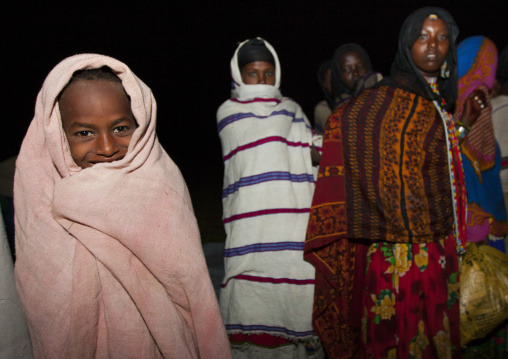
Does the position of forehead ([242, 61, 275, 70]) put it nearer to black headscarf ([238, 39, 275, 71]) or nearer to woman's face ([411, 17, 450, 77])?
black headscarf ([238, 39, 275, 71])

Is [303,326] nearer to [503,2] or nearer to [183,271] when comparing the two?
[183,271]

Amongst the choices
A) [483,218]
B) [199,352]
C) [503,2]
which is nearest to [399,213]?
[483,218]

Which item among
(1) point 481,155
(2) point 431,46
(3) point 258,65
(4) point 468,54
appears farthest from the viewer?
(4) point 468,54

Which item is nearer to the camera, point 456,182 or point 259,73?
point 456,182

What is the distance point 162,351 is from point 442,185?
6.54 ft

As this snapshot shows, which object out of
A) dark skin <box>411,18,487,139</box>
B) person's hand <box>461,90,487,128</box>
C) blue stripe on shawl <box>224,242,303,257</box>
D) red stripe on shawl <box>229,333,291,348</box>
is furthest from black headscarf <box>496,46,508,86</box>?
red stripe on shawl <box>229,333,291,348</box>

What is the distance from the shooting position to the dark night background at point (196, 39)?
1143 centimetres

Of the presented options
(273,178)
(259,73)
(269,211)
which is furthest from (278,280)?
(259,73)

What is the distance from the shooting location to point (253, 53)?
10.3 feet

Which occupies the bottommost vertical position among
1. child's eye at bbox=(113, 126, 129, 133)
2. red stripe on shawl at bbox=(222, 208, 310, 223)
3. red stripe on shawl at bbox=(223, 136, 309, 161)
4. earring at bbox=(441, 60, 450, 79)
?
red stripe on shawl at bbox=(222, 208, 310, 223)

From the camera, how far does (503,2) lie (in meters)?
10.6

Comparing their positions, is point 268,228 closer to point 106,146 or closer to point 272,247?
point 272,247

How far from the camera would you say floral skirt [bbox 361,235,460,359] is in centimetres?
253

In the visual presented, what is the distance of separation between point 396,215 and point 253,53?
5.12ft
